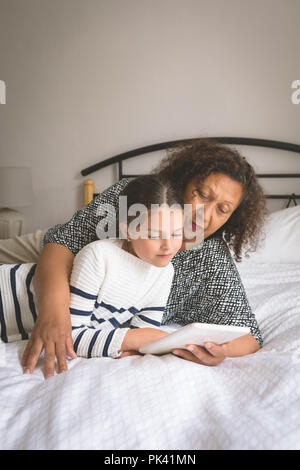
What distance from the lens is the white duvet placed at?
1.61 feet

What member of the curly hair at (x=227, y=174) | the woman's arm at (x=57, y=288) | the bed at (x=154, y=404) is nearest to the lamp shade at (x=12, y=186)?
the woman's arm at (x=57, y=288)

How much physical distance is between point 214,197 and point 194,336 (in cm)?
37

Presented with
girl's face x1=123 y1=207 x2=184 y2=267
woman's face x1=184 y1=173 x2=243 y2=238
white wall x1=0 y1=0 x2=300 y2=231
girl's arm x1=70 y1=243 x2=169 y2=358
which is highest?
white wall x1=0 y1=0 x2=300 y2=231

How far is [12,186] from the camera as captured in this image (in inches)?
85.7

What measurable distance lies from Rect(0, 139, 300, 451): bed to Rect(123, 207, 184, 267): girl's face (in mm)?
223

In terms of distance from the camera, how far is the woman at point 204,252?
785 millimetres

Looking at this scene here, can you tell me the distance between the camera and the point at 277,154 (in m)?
2.03

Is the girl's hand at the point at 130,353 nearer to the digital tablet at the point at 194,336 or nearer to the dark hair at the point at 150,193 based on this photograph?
the digital tablet at the point at 194,336

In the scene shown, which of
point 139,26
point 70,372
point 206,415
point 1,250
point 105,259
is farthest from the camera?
point 139,26

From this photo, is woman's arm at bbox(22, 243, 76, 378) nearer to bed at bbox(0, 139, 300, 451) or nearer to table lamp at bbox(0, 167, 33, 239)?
bed at bbox(0, 139, 300, 451)

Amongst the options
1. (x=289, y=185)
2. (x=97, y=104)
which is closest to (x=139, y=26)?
(x=97, y=104)

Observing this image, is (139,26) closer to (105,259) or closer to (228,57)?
(228,57)

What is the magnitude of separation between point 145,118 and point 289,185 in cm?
98

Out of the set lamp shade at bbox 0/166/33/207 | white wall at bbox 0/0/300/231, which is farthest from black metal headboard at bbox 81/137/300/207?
lamp shade at bbox 0/166/33/207
